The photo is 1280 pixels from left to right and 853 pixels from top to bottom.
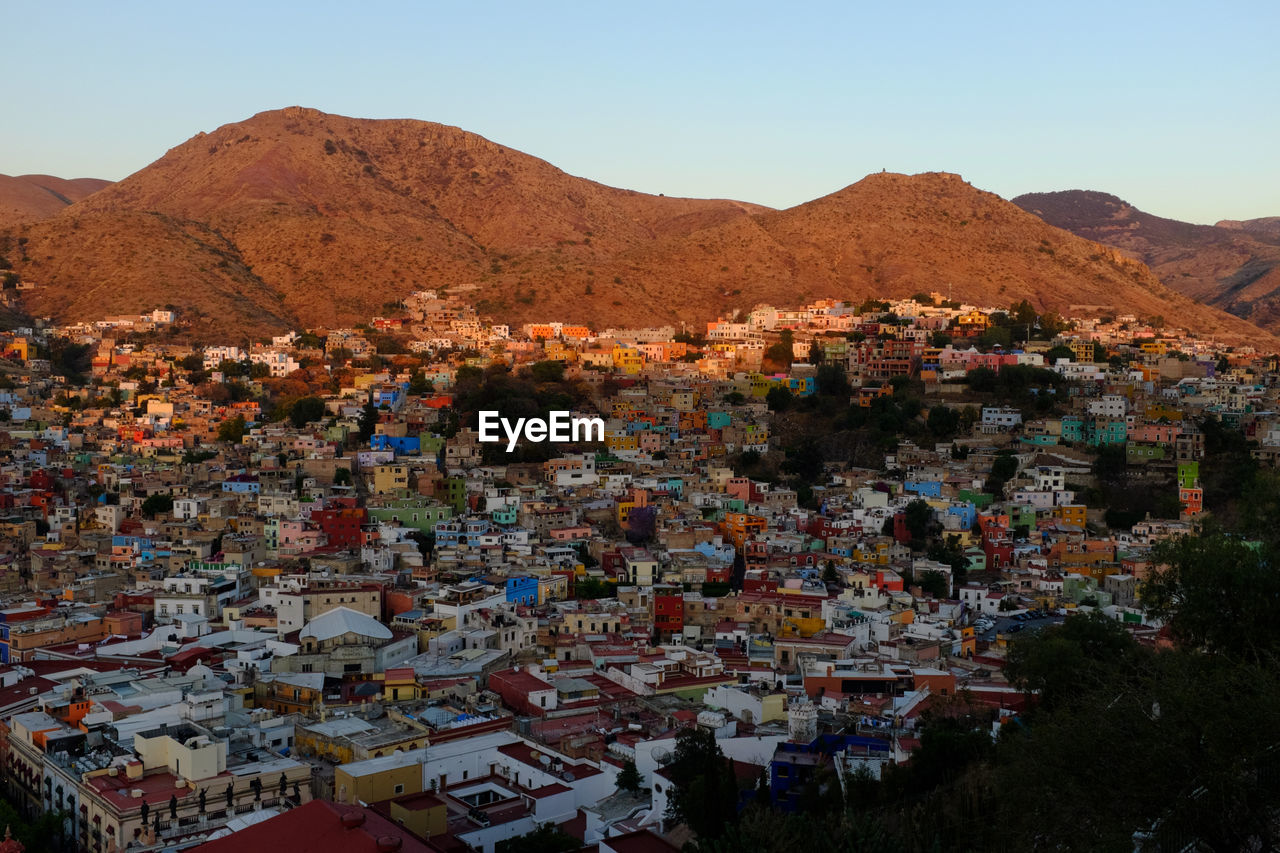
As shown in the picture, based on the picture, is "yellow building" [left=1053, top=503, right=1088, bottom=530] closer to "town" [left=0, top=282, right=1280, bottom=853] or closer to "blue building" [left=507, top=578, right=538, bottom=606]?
"town" [left=0, top=282, right=1280, bottom=853]

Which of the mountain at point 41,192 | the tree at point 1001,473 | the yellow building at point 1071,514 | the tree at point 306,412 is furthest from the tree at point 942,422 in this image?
the mountain at point 41,192

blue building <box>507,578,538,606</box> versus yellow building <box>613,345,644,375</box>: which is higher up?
yellow building <box>613,345,644,375</box>

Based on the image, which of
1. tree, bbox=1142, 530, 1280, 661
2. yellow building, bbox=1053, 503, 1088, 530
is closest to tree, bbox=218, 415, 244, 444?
yellow building, bbox=1053, 503, 1088, 530

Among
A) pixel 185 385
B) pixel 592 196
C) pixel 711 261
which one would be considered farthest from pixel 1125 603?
Answer: pixel 592 196

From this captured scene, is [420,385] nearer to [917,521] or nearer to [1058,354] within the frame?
[917,521]

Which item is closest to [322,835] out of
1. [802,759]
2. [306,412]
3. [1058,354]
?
[802,759]

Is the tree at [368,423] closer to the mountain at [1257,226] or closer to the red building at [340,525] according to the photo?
the red building at [340,525]
